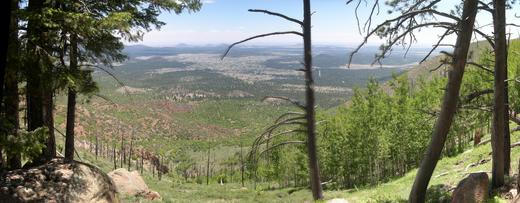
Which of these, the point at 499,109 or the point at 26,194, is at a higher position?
the point at 499,109

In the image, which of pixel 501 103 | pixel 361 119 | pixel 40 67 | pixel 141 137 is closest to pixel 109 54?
pixel 40 67

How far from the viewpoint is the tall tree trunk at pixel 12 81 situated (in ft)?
30.8

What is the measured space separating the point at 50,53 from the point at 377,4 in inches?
319

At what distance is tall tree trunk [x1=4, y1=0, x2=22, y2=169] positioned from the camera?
30.8 feet

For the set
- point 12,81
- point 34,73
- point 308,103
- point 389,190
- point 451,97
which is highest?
point 34,73

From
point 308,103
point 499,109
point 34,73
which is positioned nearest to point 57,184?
point 34,73

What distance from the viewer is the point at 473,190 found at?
31.7ft

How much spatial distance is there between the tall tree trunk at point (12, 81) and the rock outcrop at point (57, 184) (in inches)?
23.9

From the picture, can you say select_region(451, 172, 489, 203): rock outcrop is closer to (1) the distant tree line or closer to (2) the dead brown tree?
(2) the dead brown tree

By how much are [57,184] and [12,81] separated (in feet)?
8.98

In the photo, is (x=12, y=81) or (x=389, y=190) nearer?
(x=12, y=81)

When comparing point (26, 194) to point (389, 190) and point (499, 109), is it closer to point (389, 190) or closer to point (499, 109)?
point (499, 109)

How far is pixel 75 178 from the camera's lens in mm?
10711

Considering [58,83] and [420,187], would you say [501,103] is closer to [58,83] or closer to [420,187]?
[420,187]
